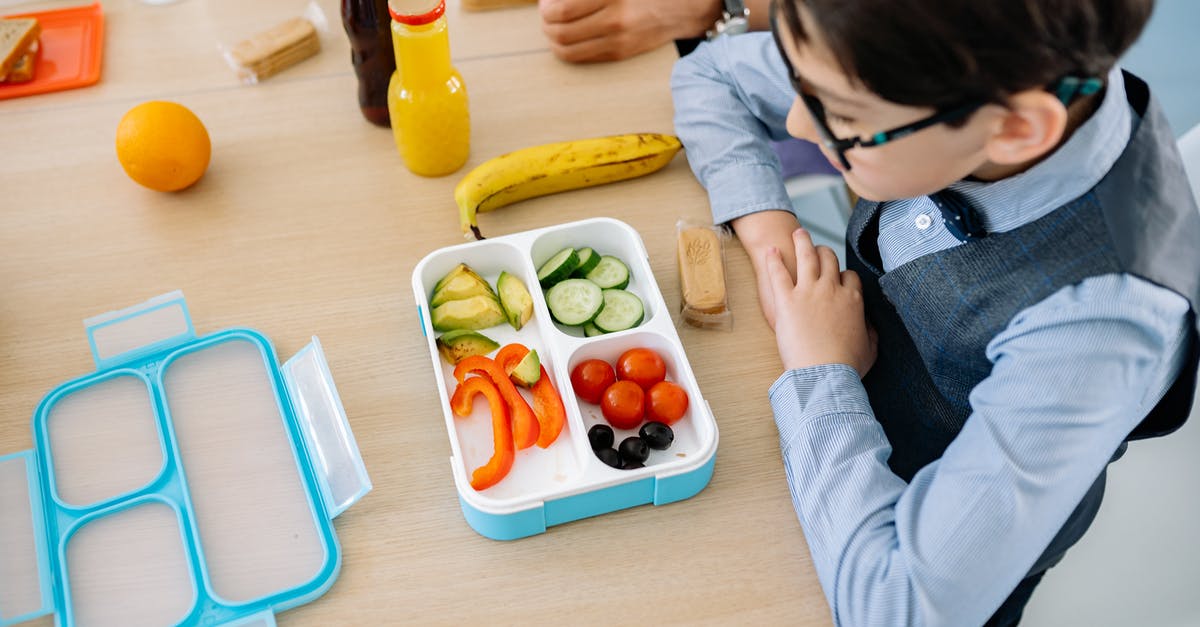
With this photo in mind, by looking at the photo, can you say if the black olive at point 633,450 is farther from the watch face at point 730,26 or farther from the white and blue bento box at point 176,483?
the watch face at point 730,26

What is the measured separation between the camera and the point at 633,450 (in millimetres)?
907

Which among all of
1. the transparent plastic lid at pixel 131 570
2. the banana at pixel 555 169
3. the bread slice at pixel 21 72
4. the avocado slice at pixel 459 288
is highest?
the bread slice at pixel 21 72

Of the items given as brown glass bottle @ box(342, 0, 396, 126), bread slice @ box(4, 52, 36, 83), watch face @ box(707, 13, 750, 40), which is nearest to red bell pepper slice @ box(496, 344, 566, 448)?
Answer: brown glass bottle @ box(342, 0, 396, 126)

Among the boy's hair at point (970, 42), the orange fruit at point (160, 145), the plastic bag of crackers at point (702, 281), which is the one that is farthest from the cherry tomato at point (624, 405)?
the orange fruit at point (160, 145)

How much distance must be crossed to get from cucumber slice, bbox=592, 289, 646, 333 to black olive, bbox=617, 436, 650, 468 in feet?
0.50

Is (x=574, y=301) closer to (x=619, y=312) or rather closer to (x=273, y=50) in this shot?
(x=619, y=312)

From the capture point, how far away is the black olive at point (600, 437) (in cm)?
92

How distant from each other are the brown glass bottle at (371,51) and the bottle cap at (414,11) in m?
0.12

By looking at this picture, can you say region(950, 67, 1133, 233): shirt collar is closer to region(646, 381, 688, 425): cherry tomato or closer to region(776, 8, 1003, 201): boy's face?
region(776, 8, 1003, 201): boy's face

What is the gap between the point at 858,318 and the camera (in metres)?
1.08

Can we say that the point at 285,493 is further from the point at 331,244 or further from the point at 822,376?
the point at 822,376

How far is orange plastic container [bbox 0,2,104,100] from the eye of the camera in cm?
129

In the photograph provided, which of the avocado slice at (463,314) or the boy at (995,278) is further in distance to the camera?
the avocado slice at (463,314)

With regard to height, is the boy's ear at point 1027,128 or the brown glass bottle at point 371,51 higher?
the boy's ear at point 1027,128
